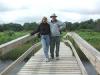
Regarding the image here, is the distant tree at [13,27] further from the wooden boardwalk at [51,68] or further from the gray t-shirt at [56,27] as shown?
the wooden boardwalk at [51,68]

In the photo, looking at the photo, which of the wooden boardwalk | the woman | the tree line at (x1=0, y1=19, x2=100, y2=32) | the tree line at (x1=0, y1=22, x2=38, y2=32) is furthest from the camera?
the tree line at (x1=0, y1=19, x2=100, y2=32)

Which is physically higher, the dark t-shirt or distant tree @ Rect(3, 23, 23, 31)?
the dark t-shirt

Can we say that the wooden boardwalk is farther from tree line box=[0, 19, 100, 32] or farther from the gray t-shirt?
tree line box=[0, 19, 100, 32]

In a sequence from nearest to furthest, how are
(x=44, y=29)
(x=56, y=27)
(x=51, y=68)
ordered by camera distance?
(x=51, y=68), (x=44, y=29), (x=56, y=27)

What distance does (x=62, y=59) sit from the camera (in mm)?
12398

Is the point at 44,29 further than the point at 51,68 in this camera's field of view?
Yes

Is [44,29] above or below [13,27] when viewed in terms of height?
above

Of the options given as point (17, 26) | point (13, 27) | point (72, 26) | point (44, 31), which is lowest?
point (72, 26)

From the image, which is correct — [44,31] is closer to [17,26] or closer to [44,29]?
[44,29]

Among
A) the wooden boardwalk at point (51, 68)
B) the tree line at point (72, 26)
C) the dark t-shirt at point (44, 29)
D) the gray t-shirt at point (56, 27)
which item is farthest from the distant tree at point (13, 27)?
the dark t-shirt at point (44, 29)

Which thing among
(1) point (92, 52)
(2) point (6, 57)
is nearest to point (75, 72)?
(1) point (92, 52)

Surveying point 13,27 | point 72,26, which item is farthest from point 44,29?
point 72,26

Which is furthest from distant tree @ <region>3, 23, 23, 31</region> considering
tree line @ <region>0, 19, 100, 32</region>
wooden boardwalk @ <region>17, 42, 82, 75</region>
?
wooden boardwalk @ <region>17, 42, 82, 75</region>

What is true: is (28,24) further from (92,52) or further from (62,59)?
(92,52)
